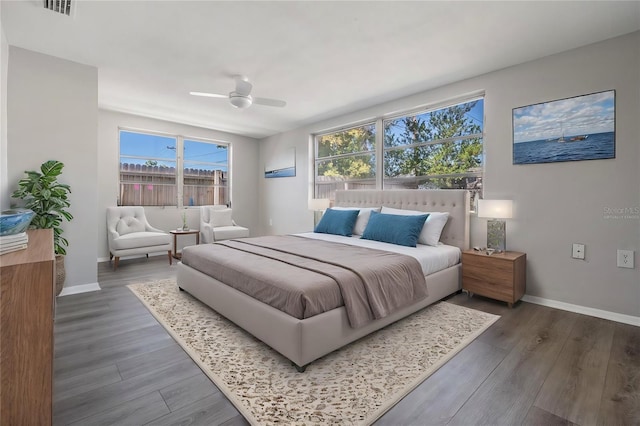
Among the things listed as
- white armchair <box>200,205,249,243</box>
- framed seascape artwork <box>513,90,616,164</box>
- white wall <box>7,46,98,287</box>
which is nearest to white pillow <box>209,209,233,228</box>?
white armchair <box>200,205,249,243</box>

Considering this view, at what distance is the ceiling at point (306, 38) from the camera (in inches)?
91.8

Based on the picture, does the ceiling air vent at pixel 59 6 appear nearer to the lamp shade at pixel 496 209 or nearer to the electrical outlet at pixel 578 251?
the lamp shade at pixel 496 209

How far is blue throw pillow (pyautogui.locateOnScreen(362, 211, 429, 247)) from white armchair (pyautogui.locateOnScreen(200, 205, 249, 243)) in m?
2.89

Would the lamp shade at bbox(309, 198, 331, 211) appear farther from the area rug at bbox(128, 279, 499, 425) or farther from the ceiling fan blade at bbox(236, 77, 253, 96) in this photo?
the area rug at bbox(128, 279, 499, 425)

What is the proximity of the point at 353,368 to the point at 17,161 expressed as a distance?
3.87m

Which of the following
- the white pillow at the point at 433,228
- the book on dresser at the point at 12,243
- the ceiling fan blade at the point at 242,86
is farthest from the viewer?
the ceiling fan blade at the point at 242,86

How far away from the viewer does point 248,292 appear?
2303 mm

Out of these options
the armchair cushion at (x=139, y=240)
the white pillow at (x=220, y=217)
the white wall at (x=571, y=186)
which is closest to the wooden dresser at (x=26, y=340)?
the armchair cushion at (x=139, y=240)

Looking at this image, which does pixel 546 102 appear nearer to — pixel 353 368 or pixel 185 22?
pixel 353 368

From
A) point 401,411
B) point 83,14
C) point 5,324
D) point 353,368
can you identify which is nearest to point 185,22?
point 83,14

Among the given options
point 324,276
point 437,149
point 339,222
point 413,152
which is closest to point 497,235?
point 437,149

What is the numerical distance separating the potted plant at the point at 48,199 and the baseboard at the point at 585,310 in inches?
195

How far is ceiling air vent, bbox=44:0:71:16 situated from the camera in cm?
230

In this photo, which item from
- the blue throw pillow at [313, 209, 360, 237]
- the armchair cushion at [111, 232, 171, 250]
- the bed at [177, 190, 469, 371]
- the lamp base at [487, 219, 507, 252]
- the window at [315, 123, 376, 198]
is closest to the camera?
the bed at [177, 190, 469, 371]
